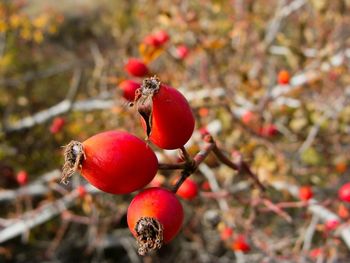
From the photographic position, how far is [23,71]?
8.72 m

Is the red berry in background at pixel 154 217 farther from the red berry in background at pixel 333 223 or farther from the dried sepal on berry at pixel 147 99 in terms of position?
the red berry in background at pixel 333 223

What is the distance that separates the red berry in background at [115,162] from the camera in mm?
1019

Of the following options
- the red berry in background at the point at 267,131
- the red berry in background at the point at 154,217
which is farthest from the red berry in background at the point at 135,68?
the red berry in background at the point at 154,217

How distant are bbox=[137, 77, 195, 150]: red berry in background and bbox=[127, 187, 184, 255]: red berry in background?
0.47 feet

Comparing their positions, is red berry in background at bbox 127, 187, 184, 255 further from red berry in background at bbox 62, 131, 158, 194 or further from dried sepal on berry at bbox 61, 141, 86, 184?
dried sepal on berry at bbox 61, 141, 86, 184

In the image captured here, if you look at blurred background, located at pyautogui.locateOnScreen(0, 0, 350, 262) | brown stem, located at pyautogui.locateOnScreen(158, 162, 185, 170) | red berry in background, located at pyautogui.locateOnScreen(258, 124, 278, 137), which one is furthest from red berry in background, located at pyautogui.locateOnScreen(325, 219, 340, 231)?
brown stem, located at pyautogui.locateOnScreen(158, 162, 185, 170)

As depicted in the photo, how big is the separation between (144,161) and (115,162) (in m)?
0.08

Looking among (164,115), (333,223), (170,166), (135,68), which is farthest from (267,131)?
(164,115)

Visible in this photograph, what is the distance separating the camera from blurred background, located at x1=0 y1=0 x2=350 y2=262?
2.94 m

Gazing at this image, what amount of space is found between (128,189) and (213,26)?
503 centimetres

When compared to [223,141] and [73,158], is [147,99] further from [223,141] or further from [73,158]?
[223,141]

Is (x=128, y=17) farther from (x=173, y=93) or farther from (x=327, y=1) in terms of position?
(x=173, y=93)

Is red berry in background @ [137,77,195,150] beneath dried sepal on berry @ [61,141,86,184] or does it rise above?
above

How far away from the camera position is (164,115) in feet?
3.42
